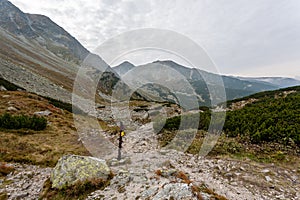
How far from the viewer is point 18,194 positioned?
286 inches

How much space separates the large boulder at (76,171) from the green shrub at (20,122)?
29.9 feet

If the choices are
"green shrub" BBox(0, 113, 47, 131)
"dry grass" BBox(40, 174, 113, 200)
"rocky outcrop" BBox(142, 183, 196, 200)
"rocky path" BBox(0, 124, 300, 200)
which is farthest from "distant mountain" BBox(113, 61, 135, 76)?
"rocky outcrop" BBox(142, 183, 196, 200)

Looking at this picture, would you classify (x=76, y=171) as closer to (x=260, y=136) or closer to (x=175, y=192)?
(x=175, y=192)

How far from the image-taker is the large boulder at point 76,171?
7.15m

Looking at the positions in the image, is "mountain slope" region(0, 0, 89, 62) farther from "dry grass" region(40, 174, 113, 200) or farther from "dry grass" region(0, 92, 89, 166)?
"dry grass" region(40, 174, 113, 200)

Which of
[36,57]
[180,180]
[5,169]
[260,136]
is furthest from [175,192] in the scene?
[36,57]

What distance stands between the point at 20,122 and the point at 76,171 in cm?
1054

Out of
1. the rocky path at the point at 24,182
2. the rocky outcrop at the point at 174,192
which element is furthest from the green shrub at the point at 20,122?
the rocky outcrop at the point at 174,192

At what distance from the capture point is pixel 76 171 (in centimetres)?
736

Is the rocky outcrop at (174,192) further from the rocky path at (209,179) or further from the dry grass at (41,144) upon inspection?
the dry grass at (41,144)

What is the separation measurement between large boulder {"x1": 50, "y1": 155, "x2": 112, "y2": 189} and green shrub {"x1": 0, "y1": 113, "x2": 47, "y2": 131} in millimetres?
9128

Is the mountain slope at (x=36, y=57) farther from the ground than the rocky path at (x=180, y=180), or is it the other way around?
the mountain slope at (x=36, y=57)

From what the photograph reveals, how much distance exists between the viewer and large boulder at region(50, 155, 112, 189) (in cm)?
715

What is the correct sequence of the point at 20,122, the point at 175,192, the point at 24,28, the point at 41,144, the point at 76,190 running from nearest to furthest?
1. the point at 175,192
2. the point at 76,190
3. the point at 41,144
4. the point at 20,122
5. the point at 24,28
